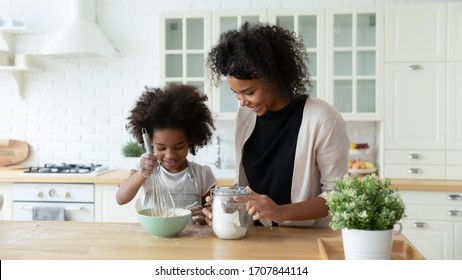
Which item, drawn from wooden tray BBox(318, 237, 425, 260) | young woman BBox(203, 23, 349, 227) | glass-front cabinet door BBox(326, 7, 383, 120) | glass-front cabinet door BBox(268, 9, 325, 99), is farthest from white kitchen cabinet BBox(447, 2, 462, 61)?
Answer: wooden tray BBox(318, 237, 425, 260)

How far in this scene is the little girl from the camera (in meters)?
1.77

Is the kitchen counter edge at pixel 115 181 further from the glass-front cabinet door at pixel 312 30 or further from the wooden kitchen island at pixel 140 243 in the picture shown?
the wooden kitchen island at pixel 140 243

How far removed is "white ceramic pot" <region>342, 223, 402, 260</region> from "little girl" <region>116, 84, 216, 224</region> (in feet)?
2.29

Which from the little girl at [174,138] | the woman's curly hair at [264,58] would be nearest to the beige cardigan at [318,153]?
the woman's curly hair at [264,58]

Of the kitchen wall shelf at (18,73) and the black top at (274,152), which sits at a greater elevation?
the kitchen wall shelf at (18,73)

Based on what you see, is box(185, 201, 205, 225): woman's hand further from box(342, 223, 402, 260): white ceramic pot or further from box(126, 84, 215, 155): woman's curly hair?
box(342, 223, 402, 260): white ceramic pot

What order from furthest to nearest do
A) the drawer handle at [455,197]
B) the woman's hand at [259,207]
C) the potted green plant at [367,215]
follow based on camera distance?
the drawer handle at [455,197]
the woman's hand at [259,207]
the potted green plant at [367,215]

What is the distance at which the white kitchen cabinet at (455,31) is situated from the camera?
10.2 feet

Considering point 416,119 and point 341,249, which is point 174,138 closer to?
point 341,249

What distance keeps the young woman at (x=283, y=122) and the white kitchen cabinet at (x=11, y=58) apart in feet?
8.35

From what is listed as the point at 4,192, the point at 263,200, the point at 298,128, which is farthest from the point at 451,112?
the point at 4,192

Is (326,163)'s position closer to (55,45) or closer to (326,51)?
(326,51)

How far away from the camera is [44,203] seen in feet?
10.5

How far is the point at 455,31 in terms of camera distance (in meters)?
3.11
